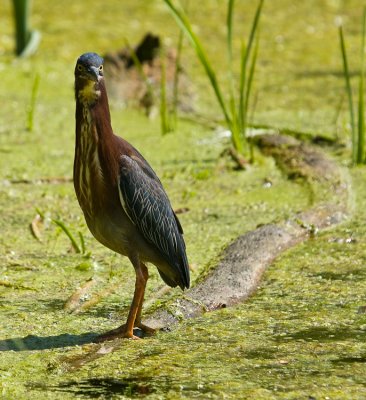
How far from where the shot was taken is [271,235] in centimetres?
429

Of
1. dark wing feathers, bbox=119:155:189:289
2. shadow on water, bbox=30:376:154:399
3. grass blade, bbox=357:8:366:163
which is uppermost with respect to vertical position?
grass blade, bbox=357:8:366:163

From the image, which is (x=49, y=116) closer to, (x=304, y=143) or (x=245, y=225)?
(x=304, y=143)

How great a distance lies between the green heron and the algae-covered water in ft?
0.90

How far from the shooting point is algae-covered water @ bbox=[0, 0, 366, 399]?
2887mm

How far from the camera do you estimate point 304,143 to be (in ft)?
19.5

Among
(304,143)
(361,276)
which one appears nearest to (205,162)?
(304,143)

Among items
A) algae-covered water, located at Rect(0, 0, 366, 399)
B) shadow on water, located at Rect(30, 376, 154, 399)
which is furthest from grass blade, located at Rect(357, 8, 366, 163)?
shadow on water, located at Rect(30, 376, 154, 399)

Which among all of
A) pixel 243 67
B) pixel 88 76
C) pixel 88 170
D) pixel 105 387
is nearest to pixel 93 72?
pixel 88 76

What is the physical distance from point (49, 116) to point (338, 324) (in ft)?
13.1

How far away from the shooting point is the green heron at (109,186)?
3393 millimetres

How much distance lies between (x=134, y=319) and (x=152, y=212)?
400mm

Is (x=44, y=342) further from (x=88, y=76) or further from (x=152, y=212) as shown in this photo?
(x=88, y=76)

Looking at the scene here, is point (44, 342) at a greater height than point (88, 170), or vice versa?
point (88, 170)

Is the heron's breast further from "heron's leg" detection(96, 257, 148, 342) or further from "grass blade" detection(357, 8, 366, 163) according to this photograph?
"grass blade" detection(357, 8, 366, 163)
